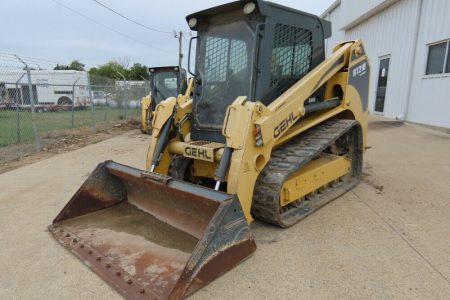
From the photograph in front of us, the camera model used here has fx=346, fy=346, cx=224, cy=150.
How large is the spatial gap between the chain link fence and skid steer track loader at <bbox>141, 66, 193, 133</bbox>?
6.81 feet

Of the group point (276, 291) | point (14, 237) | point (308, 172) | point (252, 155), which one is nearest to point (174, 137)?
point (252, 155)

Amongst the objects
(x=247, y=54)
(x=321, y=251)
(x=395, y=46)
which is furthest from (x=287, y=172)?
(x=395, y=46)

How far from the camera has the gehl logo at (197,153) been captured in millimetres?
3637

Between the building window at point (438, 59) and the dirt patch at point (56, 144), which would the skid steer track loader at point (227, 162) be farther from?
the building window at point (438, 59)

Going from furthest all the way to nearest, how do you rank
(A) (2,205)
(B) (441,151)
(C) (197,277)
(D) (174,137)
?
(B) (441,151)
(A) (2,205)
(D) (174,137)
(C) (197,277)

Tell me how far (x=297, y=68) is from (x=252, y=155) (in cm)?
155

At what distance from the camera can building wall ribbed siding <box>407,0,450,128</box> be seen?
32.4 feet

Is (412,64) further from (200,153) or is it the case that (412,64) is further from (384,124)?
(200,153)

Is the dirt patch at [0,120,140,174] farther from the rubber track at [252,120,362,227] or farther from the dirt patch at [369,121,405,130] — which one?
the dirt patch at [369,121,405,130]

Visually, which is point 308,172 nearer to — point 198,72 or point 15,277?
point 198,72

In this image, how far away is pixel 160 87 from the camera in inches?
481

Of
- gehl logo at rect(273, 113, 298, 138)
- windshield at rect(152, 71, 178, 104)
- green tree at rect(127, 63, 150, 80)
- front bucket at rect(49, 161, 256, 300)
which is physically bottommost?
front bucket at rect(49, 161, 256, 300)

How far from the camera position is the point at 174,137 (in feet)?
14.1

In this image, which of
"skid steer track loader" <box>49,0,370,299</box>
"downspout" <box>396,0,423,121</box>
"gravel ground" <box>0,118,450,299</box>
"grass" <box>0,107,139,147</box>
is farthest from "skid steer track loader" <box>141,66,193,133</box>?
"downspout" <box>396,0,423,121</box>
